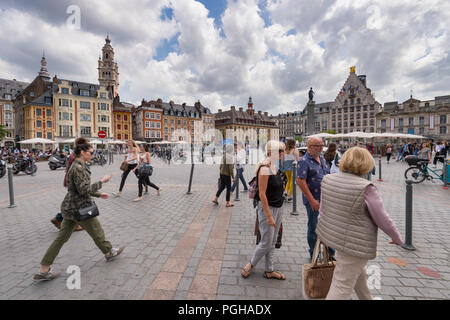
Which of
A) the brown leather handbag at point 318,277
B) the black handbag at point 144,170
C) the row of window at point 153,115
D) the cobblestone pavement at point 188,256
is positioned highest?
the row of window at point 153,115

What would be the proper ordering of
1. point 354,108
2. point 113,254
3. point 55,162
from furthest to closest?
point 354,108 → point 55,162 → point 113,254

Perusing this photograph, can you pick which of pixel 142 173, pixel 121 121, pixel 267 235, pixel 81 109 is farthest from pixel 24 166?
pixel 121 121

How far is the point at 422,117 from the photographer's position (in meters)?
56.4

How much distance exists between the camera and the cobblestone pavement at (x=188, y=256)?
2754 mm

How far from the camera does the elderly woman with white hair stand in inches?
109

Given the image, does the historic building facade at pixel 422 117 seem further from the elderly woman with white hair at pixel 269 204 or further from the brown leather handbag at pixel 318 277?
the brown leather handbag at pixel 318 277

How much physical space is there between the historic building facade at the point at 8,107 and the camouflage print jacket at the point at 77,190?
282ft

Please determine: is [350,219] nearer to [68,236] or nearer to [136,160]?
[68,236]

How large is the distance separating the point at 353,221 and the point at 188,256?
2.61 meters

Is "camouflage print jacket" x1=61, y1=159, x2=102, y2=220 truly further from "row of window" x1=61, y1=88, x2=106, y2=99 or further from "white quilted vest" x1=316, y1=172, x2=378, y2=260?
"row of window" x1=61, y1=88, x2=106, y2=99

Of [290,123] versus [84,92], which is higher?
[290,123]

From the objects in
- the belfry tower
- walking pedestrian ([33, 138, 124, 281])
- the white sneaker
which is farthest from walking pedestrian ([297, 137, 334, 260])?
the belfry tower

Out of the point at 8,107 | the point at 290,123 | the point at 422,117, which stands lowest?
the point at 422,117

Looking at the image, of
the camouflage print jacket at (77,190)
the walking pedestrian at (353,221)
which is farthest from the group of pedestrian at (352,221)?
the camouflage print jacket at (77,190)
